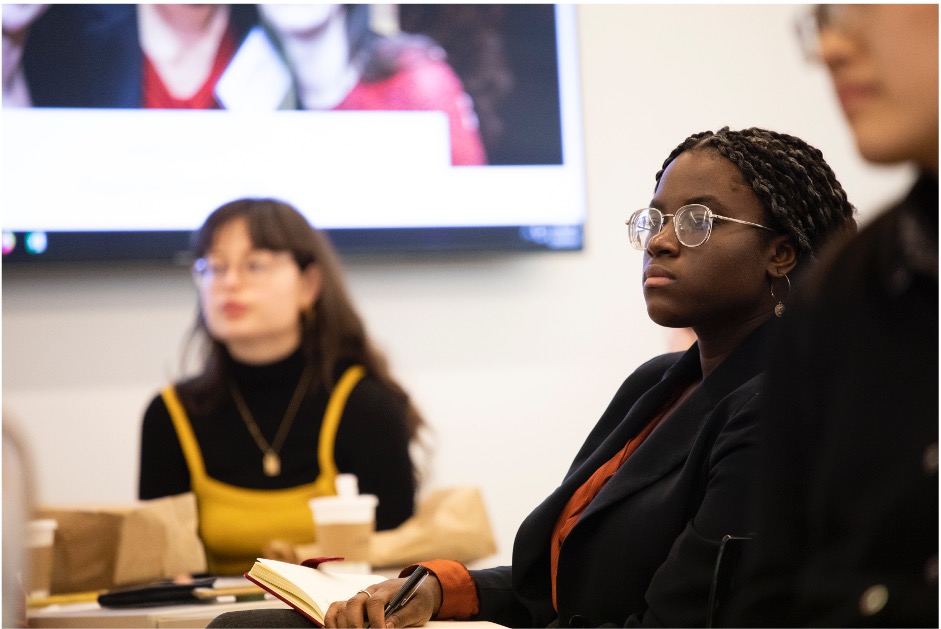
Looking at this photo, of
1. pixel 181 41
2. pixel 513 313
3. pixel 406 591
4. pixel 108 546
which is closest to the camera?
pixel 406 591

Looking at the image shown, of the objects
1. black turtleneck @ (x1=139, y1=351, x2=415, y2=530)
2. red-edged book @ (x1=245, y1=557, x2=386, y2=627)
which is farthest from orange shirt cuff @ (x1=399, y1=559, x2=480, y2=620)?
black turtleneck @ (x1=139, y1=351, x2=415, y2=530)

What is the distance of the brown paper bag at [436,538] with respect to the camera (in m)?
2.46

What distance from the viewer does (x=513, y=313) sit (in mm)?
3967

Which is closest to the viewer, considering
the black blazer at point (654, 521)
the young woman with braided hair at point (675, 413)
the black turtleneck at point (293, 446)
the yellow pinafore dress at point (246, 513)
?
the black blazer at point (654, 521)

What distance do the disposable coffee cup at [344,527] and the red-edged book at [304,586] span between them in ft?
2.15

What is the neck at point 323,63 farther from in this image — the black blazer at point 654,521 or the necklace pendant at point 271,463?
the black blazer at point 654,521

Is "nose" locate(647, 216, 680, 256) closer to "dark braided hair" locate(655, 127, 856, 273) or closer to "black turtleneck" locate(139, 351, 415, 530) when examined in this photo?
"dark braided hair" locate(655, 127, 856, 273)

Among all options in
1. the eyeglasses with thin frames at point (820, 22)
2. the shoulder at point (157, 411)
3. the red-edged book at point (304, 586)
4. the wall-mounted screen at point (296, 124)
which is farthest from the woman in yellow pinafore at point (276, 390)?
the eyeglasses with thin frames at point (820, 22)

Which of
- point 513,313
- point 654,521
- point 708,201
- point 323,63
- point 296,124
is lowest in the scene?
point 654,521

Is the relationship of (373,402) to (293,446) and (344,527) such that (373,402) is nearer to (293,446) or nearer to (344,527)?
(293,446)

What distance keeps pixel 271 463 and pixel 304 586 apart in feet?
5.12

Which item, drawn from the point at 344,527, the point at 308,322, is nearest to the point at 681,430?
the point at 344,527

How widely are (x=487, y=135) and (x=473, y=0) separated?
48 centimetres

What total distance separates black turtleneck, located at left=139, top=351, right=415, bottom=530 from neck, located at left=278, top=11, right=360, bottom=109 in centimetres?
105
